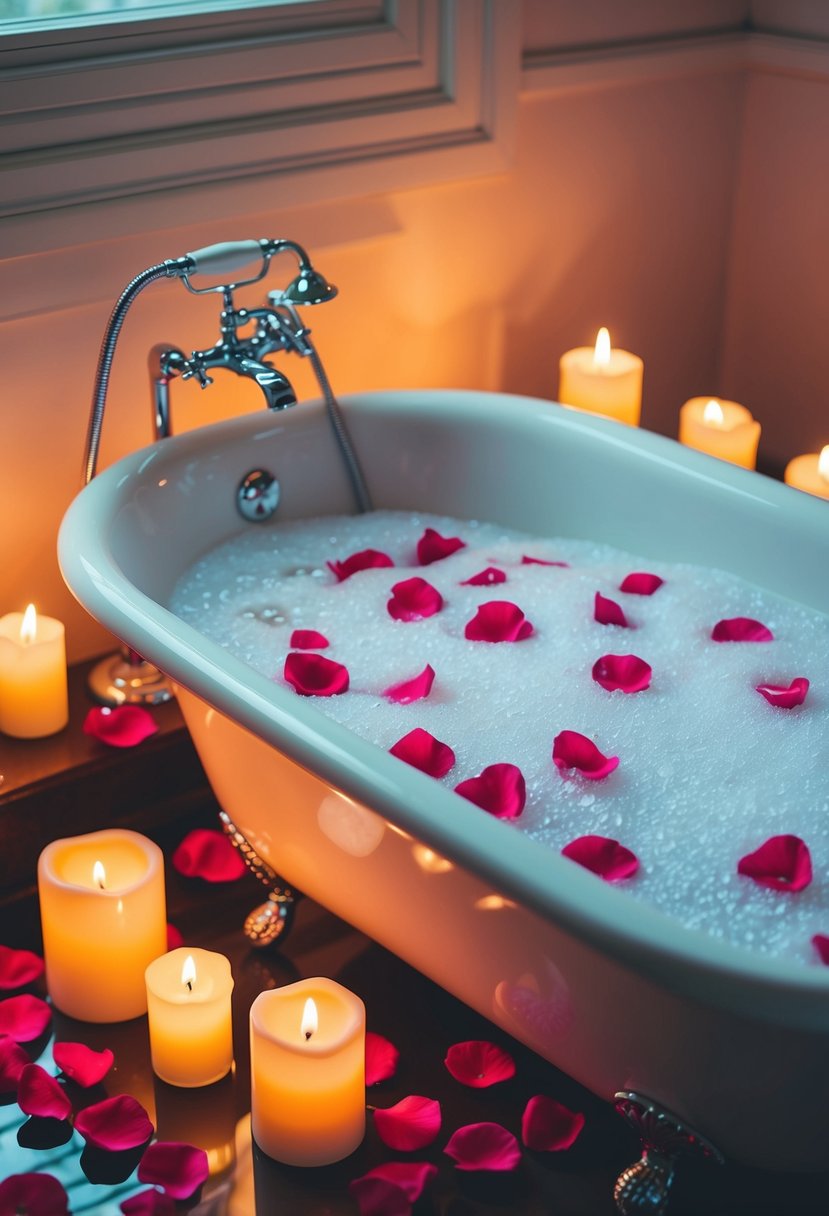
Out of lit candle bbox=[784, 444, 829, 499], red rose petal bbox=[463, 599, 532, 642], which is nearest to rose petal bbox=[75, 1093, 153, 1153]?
red rose petal bbox=[463, 599, 532, 642]

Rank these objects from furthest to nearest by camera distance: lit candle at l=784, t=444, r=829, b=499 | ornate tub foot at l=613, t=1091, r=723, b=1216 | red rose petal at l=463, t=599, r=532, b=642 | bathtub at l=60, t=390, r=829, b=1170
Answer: lit candle at l=784, t=444, r=829, b=499
red rose petal at l=463, t=599, r=532, b=642
ornate tub foot at l=613, t=1091, r=723, b=1216
bathtub at l=60, t=390, r=829, b=1170

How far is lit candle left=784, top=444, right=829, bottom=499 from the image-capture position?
1.99 m

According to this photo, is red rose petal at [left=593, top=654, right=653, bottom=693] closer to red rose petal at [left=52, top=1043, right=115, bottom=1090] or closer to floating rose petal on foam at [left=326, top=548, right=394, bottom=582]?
floating rose petal on foam at [left=326, top=548, right=394, bottom=582]

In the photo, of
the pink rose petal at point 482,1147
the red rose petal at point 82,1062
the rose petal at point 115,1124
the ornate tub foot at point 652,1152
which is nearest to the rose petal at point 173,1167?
the rose petal at point 115,1124

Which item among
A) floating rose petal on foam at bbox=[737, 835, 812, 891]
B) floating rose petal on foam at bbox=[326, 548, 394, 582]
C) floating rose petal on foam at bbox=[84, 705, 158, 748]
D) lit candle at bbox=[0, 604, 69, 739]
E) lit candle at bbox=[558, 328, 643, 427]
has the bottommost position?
floating rose petal on foam at bbox=[84, 705, 158, 748]

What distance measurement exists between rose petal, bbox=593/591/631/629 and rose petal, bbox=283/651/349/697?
1.13 ft

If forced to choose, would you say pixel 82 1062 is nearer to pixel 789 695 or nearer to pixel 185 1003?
pixel 185 1003

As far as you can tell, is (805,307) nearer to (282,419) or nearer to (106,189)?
(282,419)

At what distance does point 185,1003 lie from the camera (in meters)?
1.52

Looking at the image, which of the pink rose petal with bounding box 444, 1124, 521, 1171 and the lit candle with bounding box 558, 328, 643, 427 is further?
the lit candle with bounding box 558, 328, 643, 427

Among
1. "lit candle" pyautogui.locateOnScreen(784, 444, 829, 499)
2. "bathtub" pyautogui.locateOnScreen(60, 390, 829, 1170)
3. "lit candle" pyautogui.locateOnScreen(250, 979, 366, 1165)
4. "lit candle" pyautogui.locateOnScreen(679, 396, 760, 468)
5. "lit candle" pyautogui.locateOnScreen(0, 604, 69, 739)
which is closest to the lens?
"bathtub" pyautogui.locateOnScreen(60, 390, 829, 1170)

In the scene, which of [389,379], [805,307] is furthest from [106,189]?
[805,307]

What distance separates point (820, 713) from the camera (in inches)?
62.2

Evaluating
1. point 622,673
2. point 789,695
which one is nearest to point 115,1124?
point 622,673
